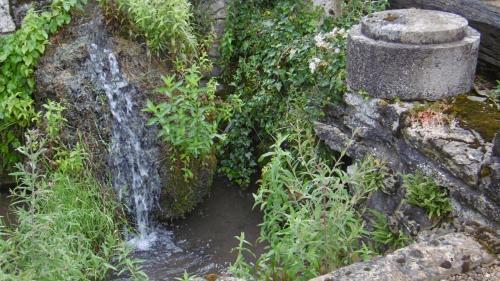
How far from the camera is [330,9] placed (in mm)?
6203

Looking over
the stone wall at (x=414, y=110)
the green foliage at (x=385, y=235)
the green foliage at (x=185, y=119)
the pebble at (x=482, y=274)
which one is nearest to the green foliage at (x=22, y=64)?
the green foliage at (x=185, y=119)

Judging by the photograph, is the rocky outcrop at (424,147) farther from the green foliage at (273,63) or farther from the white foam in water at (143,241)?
the white foam in water at (143,241)

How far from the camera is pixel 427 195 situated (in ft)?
13.2

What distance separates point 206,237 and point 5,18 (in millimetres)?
2745

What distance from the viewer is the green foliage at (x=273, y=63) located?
5.38m

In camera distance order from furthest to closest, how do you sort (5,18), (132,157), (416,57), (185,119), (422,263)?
(5,18)
(132,157)
(185,119)
(416,57)
(422,263)

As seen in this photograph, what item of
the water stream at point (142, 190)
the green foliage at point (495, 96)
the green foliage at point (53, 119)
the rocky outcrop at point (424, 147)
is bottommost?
the water stream at point (142, 190)

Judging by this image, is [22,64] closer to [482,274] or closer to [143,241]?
[143,241]

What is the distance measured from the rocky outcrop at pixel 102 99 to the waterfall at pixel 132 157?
0.09ft

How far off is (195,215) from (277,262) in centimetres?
225

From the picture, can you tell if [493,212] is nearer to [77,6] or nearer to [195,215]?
[195,215]

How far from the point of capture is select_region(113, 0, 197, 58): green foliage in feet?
18.8

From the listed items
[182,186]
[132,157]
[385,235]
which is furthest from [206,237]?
[385,235]

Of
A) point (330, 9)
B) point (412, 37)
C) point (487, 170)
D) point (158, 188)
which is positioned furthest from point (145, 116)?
point (487, 170)
